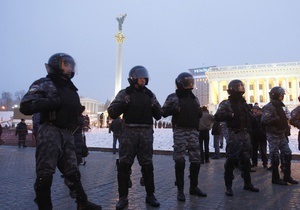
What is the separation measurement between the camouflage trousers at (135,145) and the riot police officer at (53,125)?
0.96m

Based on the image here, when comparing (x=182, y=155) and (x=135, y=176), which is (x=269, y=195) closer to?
(x=182, y=155)

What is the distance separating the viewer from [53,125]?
3543 millimetres

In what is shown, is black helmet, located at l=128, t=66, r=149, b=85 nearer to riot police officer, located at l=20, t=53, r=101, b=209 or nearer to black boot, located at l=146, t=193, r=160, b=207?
riot police officer, located at l=20, t=53, r=101, b=209

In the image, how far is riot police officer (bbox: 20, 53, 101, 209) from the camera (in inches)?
132

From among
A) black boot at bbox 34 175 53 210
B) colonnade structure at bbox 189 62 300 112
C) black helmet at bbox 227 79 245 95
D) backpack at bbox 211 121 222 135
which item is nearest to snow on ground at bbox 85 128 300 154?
backpack at bbox 211 121 222 135

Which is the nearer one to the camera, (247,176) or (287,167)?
(247,176)

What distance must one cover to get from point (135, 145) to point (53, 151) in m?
1.46

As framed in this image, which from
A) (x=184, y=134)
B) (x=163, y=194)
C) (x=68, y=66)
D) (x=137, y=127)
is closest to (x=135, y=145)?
(x=137, y=127)

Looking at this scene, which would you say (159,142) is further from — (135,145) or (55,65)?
(55,65)

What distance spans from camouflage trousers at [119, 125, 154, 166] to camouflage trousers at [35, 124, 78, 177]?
39.7 inches

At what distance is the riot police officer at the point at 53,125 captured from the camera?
3.34 metres

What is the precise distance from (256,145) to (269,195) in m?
4.75

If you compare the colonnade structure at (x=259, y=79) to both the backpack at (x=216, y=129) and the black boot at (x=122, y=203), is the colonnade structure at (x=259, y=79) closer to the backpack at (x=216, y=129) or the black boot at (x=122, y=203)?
the backpack at (x=216, y=129)

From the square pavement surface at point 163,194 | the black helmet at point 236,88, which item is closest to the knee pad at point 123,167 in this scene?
the square pavement surface at point 163,194
